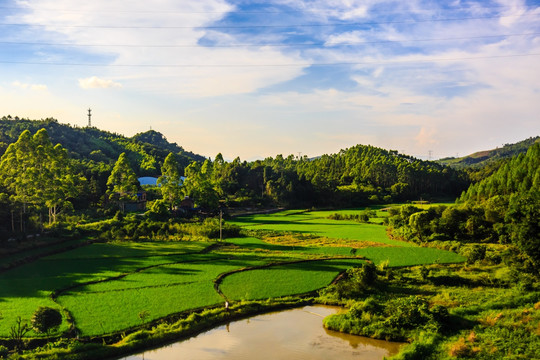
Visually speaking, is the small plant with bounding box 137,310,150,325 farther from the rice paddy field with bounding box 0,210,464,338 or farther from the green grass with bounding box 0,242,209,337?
the green grass with bounding box 0,242,209,337

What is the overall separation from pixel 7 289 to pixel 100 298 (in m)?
6.61

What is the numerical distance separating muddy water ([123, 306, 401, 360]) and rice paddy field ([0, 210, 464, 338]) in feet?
9.72

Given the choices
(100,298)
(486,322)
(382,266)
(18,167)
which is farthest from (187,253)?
(486,322)

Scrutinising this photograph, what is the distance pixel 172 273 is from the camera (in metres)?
32.3

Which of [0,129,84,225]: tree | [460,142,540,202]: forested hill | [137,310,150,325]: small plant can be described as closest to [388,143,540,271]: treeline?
[460,142,540,202]: forested hill

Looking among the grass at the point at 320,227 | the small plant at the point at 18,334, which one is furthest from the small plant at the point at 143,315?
the grass at the point at 320,227

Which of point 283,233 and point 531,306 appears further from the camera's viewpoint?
point 283,233

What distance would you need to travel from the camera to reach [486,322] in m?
21.9

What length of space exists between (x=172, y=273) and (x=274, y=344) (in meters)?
13.8

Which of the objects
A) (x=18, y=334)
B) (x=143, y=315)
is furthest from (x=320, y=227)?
(x=18, y=334)

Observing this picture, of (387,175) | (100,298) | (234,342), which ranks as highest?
(387,175)

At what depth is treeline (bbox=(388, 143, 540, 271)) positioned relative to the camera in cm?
3194

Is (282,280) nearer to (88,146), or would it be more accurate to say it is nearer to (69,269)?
(69,269)

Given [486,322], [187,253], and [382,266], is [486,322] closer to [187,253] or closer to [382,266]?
[382,266]
